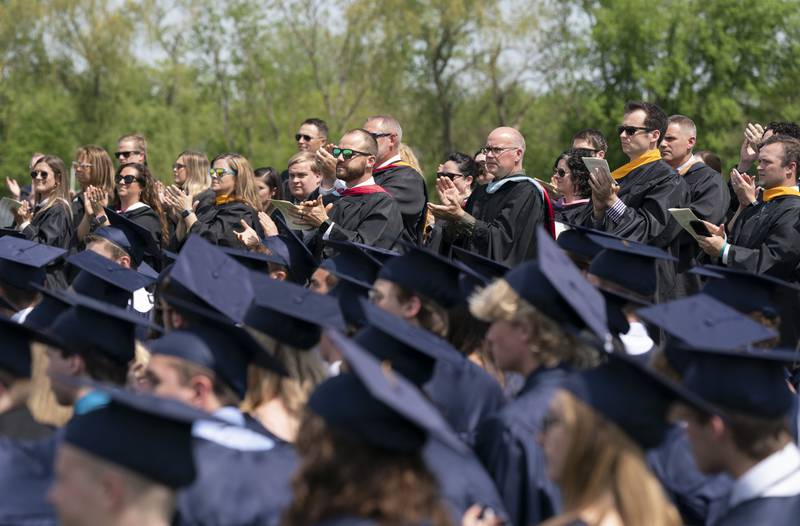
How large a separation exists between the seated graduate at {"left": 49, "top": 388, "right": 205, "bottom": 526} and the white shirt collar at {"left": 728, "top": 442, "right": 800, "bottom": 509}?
1488mm

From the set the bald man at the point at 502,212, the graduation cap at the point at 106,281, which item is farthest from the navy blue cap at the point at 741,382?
the bald man at the point at 502,212

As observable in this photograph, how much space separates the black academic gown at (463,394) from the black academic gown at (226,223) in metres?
5.33

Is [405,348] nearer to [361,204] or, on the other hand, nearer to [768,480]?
[768,480]

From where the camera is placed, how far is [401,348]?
4.23 m

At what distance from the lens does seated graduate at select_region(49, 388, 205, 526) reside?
111 inches

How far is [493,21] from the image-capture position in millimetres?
40094

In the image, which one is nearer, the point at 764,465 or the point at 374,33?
the point at 764,465

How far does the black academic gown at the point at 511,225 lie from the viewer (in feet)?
28.8

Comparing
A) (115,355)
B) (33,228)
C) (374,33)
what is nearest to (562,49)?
(374,33)

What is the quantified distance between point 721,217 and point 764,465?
6.21 meters

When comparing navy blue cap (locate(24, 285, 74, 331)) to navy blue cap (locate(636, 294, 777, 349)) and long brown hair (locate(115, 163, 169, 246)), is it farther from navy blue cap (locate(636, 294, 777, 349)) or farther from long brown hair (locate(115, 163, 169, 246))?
long brown hair (locate(115, 163, 169, 246))

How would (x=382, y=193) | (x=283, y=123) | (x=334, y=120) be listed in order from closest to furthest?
(x=382, y=193) < (x=334, y=120) < (x=283, y=123)

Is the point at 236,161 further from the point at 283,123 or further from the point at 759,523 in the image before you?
the point at 283,123

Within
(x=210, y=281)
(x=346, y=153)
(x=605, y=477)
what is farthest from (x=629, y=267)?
(x=346, y=153)
